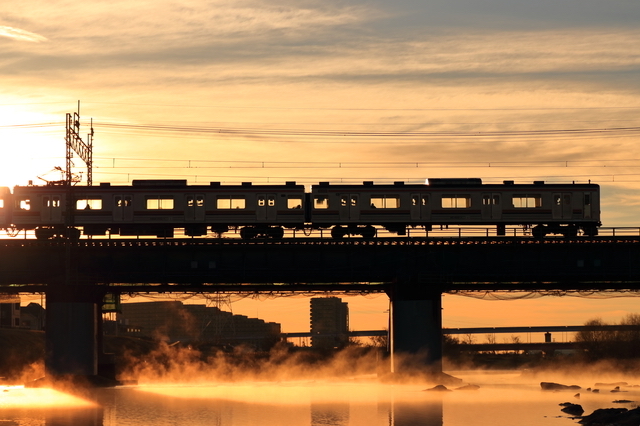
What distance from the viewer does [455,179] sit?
7231 centimetres

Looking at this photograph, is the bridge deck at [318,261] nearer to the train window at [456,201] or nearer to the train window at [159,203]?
the train window at [159,203]

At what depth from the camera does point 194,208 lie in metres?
70.2

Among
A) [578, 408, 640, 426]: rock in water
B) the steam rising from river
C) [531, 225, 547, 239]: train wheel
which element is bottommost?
the steam rising from river

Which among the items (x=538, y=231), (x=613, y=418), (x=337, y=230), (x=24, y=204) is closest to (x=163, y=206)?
(x=24, y=204)

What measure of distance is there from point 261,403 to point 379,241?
15.6 metres

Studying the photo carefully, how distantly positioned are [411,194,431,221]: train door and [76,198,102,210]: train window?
2357 cm

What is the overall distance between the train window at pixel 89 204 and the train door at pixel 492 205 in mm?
29051

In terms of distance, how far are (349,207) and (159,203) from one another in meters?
14.3

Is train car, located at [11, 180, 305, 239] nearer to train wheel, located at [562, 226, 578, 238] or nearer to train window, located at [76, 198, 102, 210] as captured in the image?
Answer: train window, located at [76, 198, 102, 210]

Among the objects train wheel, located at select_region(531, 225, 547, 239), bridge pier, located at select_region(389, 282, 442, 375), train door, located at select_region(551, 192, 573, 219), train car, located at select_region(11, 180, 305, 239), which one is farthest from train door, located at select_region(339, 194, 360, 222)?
train door, located at select_region(551, 192, 573, 219)

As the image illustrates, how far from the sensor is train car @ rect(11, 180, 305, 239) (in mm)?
70062

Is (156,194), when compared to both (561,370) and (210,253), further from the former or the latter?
(561,370)

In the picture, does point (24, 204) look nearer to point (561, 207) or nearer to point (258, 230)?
point (258, 230)

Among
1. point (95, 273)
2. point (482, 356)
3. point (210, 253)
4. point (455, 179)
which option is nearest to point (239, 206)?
point (210, 253)
